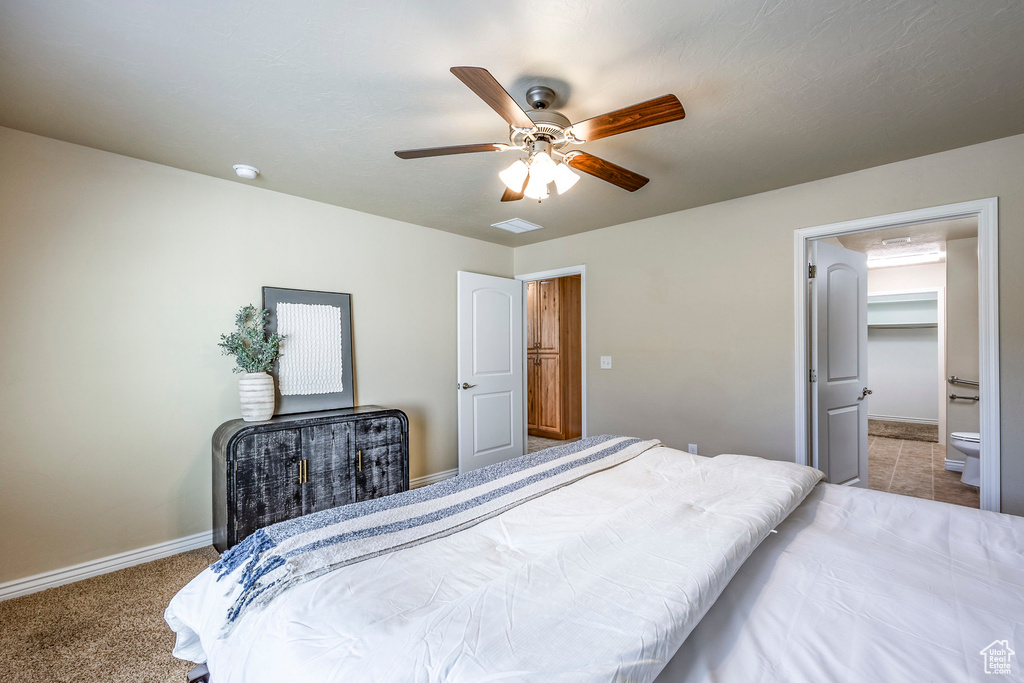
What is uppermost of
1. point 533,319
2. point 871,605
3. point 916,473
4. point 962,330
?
point 533,319

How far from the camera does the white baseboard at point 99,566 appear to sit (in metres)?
2.28

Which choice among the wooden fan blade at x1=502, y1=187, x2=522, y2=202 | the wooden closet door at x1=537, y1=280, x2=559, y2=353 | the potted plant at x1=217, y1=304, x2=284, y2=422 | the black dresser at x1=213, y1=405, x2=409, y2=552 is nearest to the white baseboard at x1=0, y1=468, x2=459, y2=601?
the black dresser at x1=213, y1=405, x2=409, y2=552

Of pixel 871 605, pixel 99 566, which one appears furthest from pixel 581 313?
pixel 99 566

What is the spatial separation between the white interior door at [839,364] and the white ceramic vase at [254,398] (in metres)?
3.64

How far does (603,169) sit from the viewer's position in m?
2.14

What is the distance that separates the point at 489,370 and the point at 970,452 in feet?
13.5

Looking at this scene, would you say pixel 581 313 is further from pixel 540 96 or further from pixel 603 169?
pixel 540 96

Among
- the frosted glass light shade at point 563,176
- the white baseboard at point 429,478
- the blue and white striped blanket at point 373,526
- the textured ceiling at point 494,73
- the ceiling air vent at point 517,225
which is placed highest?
the textured ceiling at point 494,73

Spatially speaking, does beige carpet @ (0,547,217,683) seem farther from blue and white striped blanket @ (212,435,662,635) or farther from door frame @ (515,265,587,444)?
door frame @ (515,265,587,444)

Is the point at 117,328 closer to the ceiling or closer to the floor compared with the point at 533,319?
closer to the floor

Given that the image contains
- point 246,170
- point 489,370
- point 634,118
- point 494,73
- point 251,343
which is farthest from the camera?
point 489,370

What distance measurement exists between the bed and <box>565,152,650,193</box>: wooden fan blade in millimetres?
1471

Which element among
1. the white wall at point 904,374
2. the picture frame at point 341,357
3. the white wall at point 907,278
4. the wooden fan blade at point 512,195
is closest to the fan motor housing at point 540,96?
the wooden fan blade at point 512,195

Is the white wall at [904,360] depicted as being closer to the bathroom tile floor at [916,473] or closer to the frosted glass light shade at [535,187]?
the bathroom tile floor at [916,473]
